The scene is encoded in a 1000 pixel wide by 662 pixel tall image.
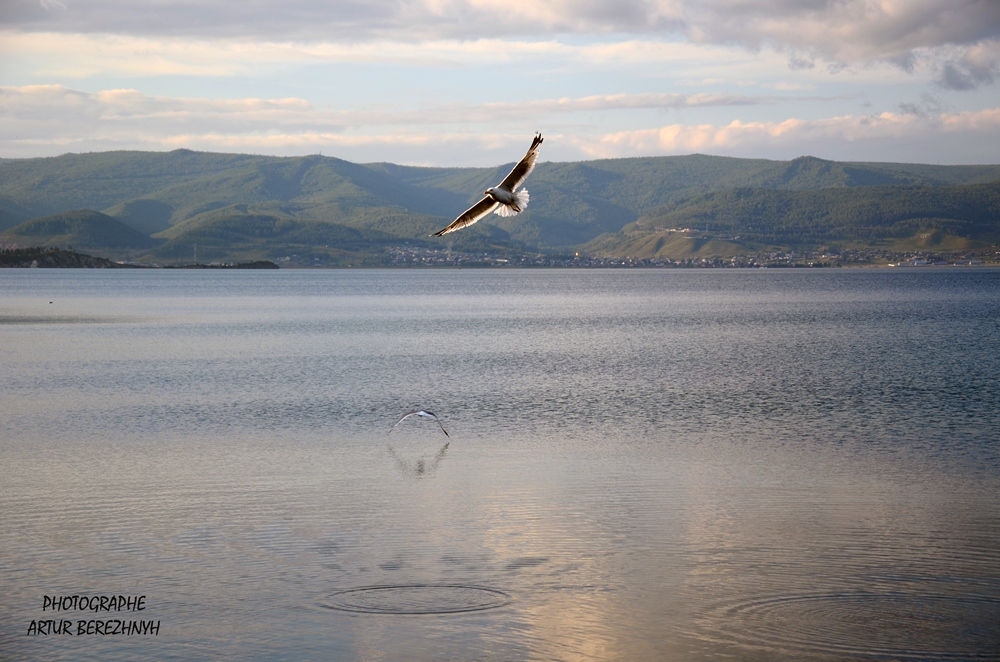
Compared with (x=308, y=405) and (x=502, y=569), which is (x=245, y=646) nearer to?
(x=502, y=569)

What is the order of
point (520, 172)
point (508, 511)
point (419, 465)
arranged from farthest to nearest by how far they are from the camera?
point (419, 465) → point (508, 511) → point (520, 172)

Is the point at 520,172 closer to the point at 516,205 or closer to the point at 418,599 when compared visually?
the point at 516,205

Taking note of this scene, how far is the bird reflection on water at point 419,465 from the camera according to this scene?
2330cm

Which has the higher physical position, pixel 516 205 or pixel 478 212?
pixel 516 205

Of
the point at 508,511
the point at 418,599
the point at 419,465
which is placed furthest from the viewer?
the point at 419,465

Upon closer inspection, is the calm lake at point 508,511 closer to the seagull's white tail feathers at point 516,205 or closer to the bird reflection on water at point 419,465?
the bird reflection on water at point 419,465

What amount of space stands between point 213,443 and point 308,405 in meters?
7.93

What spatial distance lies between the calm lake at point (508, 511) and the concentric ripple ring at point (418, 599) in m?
0.05

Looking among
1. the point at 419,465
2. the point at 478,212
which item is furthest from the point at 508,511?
the point at 478,212

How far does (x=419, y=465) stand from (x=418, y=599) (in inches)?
398

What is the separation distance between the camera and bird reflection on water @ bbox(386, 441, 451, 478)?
76.4 feet

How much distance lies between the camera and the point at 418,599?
46.7ft

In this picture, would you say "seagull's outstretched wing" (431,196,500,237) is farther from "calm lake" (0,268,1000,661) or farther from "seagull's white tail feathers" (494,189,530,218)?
"calm lake" (0,268,1000,661)

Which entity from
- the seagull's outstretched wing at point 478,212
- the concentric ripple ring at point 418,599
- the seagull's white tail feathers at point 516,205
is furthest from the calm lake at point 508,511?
the seagull's white tail feathers at point 516,205
